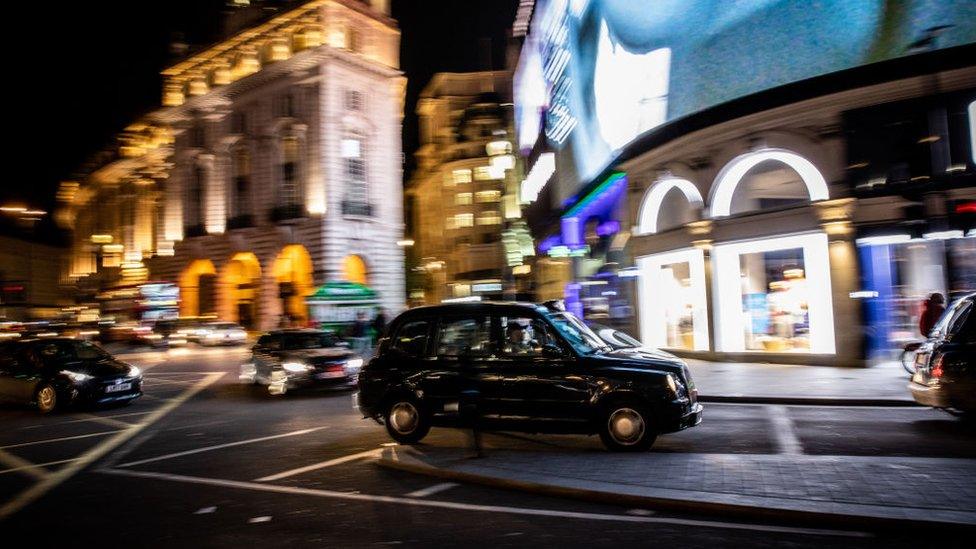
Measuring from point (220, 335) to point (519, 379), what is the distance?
36.7 metres

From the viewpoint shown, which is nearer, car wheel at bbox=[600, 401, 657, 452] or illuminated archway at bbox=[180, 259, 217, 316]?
car wheel at bbox=[600, 401, 657, 452]

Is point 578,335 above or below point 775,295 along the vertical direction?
below

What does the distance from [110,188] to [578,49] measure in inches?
2822

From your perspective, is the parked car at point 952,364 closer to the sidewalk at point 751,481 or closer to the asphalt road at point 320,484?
the asphalt road at point 320,484

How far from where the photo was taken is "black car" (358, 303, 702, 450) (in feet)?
27.8

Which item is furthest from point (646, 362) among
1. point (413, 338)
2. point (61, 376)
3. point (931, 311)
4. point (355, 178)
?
point (355, 178)

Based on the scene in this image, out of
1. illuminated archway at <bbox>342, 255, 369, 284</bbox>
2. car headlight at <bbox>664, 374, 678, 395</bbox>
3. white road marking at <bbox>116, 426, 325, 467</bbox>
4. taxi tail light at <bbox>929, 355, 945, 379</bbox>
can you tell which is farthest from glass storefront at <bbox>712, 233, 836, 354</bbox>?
illuminated archway at <bbox>342, 255, 369, 284</bbox>

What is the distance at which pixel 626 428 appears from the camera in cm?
854

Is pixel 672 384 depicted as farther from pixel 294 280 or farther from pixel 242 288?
pixel 242 288

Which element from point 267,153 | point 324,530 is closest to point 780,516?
point 324,530

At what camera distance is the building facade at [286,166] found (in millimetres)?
45531

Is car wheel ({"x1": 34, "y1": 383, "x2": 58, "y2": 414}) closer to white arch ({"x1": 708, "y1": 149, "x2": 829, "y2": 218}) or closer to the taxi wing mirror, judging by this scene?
the taxi wing mirror

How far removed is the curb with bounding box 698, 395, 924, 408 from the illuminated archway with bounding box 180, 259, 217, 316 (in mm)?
47503

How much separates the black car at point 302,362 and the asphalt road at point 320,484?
2137 mm
